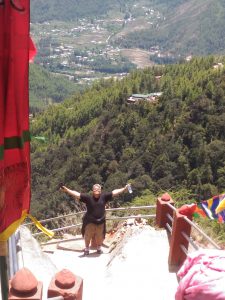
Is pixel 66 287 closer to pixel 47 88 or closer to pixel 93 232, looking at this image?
pixel 93 232

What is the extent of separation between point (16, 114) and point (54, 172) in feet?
149

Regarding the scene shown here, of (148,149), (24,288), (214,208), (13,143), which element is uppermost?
(13,143)

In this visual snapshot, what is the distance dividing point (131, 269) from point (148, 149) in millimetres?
34891

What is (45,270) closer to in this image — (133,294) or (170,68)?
(133,294)

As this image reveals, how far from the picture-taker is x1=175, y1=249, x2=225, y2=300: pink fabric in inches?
87.9

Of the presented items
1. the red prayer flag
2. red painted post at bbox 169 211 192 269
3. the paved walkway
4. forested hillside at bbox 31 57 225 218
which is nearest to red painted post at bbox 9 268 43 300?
the red prayer flag

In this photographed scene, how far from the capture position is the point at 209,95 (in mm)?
44719

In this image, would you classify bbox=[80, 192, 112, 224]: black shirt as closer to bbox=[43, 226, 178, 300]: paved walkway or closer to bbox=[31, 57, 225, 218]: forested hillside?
bbox=[43, 226, 178, 300]: paved walkway

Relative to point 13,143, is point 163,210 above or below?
below

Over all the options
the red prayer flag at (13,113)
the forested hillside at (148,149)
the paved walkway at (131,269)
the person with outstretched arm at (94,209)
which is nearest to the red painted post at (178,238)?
the paved walkway at (131,269)

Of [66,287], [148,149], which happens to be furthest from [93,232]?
[148,149]

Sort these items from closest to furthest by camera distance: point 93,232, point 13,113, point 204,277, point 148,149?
point 13,113 → point 204,277 → point 93,232 → point 148,149

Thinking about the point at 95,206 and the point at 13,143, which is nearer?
the point at 13,143

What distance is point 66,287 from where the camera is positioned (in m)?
2.64
